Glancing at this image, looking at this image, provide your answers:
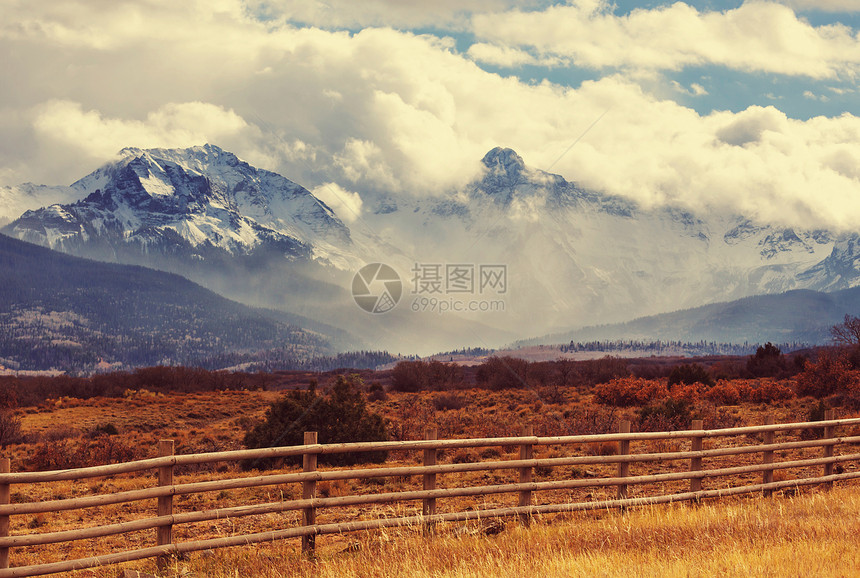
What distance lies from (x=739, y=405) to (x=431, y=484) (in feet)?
90.1

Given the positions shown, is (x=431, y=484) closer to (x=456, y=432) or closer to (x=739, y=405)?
(x=456, y=432)

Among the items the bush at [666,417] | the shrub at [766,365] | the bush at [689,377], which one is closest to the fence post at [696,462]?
the bush at [666,417]

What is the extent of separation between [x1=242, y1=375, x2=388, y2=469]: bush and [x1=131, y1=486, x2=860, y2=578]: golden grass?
43.5 ft

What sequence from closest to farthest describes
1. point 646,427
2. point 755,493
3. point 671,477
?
1. point 671,477
2. point 755,493
3. point 646,427

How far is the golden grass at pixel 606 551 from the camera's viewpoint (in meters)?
8.90

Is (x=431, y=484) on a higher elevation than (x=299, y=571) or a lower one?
higher

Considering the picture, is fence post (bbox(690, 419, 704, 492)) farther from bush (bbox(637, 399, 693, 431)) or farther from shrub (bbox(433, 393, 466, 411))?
shrub (bbox(433, 393, 466, 411))

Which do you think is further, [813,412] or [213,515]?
[813,412]

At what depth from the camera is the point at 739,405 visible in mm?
35250

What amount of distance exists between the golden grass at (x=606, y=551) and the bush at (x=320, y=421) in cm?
1327

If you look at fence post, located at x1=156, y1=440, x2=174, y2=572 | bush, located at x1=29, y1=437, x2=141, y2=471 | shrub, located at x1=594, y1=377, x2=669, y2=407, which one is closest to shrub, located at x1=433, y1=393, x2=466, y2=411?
shrub, located at x1=594, y1=377, x2=669, y2=407

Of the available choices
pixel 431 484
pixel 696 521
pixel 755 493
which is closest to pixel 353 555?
pixel 431 484

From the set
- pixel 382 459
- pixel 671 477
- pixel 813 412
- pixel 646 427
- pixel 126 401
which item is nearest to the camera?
pixel 671 477

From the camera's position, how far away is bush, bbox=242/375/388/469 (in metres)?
25.0
